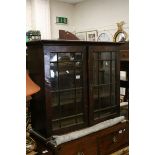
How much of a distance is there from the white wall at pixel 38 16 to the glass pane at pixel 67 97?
2.19 meters

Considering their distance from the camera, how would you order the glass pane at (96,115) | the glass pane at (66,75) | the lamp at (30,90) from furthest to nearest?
the glass pane at (96,115)
the glass pane at (66,75)
the lamp at (30,90)

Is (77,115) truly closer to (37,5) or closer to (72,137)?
(72,137)

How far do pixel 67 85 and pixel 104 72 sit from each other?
17.0 inches

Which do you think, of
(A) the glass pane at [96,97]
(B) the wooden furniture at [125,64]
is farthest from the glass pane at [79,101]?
(B) the wooden furniture at [125,64]

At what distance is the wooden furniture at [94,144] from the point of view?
4.86ft

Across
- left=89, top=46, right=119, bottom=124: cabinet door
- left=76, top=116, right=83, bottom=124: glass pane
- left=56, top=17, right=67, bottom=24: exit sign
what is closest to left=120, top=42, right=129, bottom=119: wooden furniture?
left=89, top=46, right=119, bottom=124: cabinet door

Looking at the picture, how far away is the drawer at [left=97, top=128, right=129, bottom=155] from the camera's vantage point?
179 cm

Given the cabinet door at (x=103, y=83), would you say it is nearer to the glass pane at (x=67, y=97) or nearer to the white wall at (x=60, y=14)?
the glass pane at (x=67, y=97)

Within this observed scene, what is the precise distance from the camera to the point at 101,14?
3740 mm

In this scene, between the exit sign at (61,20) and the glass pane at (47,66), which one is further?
the exit sign at (61,20)
